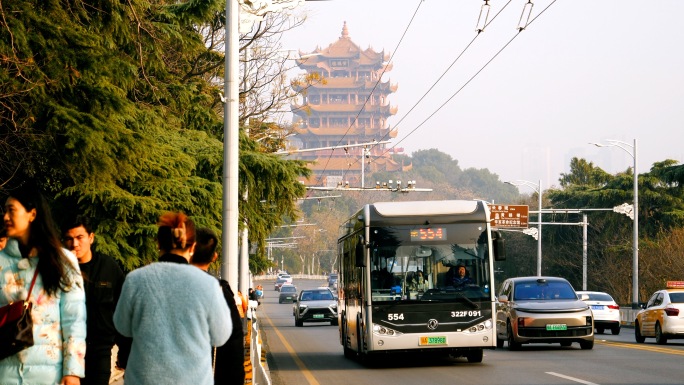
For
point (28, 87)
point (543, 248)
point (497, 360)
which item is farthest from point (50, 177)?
point (543, 248)

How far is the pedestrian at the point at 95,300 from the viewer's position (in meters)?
7.71

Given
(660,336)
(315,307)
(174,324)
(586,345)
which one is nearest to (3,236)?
(174,324)

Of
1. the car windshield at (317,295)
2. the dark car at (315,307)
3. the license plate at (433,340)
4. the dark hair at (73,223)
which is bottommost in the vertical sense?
the dark car at (315,307)

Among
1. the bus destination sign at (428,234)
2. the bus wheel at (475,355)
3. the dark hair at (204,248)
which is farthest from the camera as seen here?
the bus wheel at (475,355)

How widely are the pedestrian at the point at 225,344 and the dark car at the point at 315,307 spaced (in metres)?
38.2

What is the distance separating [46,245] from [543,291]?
21354mm

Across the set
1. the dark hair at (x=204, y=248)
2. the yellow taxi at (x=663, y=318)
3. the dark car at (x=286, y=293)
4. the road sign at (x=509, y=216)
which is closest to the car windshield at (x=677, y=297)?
the yellow taxi at (x=663, y=318)

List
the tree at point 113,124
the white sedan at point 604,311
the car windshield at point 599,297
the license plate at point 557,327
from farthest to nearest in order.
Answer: the car windshield at point 599,297
the white sedan at point 604,311
the license plate at point 557,327
the tree at point 113,124

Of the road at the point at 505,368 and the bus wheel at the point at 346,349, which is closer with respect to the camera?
the road at the point at 505,368

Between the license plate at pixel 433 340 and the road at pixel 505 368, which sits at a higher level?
the license plate at pixel 433 340

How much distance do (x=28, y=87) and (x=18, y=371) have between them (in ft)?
30.4

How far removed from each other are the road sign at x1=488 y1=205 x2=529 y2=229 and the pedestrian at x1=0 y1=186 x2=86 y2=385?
6031cm

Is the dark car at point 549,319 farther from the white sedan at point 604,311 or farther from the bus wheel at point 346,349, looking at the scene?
the white sedan at point 604,311

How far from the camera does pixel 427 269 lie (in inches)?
800
